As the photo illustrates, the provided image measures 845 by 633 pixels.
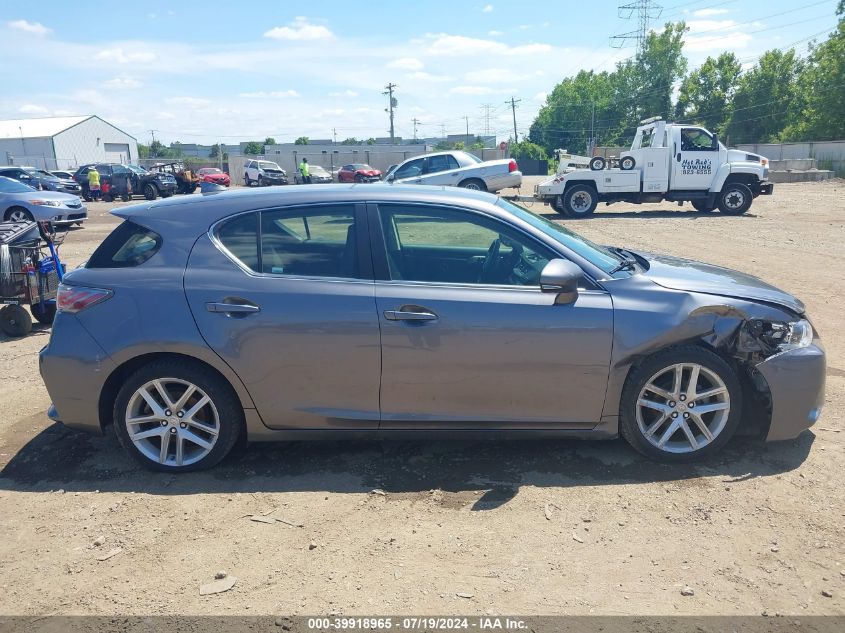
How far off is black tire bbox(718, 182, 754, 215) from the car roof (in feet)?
56.6

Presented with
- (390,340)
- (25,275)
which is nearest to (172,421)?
(390,340)

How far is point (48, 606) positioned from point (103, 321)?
162 centimetres

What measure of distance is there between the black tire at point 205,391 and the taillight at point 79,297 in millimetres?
494

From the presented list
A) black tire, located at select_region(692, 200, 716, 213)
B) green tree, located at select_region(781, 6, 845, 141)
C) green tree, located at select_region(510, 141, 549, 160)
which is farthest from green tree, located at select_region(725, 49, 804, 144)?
black tire, located at select_region(692, 200, 716, 213)

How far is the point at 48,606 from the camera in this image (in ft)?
9.29

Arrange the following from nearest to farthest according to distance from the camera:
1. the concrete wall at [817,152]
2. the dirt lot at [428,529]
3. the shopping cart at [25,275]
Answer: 1. the dirt lot at [428,529]
2. the shopping cart at [25,275]
3. the concrete wall at [817,152]

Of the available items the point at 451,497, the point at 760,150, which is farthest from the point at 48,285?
the point at 760,150

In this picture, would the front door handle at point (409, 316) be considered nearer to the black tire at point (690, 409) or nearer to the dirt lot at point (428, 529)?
the dirt lot at point (428, 529)

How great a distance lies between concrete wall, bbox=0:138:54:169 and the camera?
64.3 metres

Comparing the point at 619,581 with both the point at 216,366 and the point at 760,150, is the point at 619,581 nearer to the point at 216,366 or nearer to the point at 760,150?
the point at 216,366

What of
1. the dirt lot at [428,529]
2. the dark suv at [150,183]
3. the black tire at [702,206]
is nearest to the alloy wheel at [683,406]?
the dirt lot at [428,529]

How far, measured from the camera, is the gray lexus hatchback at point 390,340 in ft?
12.2

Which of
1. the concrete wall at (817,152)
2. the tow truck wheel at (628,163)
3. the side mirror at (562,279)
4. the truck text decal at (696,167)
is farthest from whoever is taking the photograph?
the concrete wall at (817,152)

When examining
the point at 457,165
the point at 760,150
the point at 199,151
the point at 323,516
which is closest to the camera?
the point at 323,516
